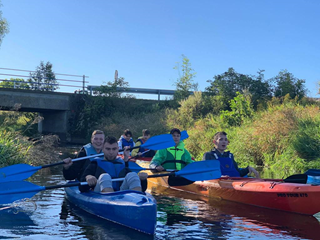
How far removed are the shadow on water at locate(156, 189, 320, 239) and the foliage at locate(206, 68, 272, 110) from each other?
11.6 m

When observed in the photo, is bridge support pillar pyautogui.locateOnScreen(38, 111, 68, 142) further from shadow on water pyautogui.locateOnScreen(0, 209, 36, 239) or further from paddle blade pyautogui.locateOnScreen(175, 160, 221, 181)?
paddle blade pyautogui.locateOnScreen(175, 160, 221, 181)

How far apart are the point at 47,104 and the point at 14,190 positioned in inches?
696

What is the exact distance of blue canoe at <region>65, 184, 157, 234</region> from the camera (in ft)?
16.0

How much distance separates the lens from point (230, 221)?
5980 millimetres

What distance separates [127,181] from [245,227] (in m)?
1.74

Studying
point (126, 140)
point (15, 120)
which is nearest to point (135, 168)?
point (126, 140)

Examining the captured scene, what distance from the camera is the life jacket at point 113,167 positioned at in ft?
19.5

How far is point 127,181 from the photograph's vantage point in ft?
18.3

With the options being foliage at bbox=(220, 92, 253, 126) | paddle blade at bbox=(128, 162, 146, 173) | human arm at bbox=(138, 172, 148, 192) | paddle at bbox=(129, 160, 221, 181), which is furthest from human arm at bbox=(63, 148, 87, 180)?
foliage at bbox=(220, 92, 253, 126)

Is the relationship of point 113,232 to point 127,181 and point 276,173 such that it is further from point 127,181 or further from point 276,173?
point 276,173

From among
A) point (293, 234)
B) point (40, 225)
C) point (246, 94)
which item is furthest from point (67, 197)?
point (246, 94)

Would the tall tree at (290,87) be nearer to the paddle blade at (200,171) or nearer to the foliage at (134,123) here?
the foliage at (134,123)

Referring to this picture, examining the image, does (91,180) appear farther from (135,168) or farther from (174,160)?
(174,160)

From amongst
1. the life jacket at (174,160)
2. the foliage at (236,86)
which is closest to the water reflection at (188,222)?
the life jacket at (174,160)
